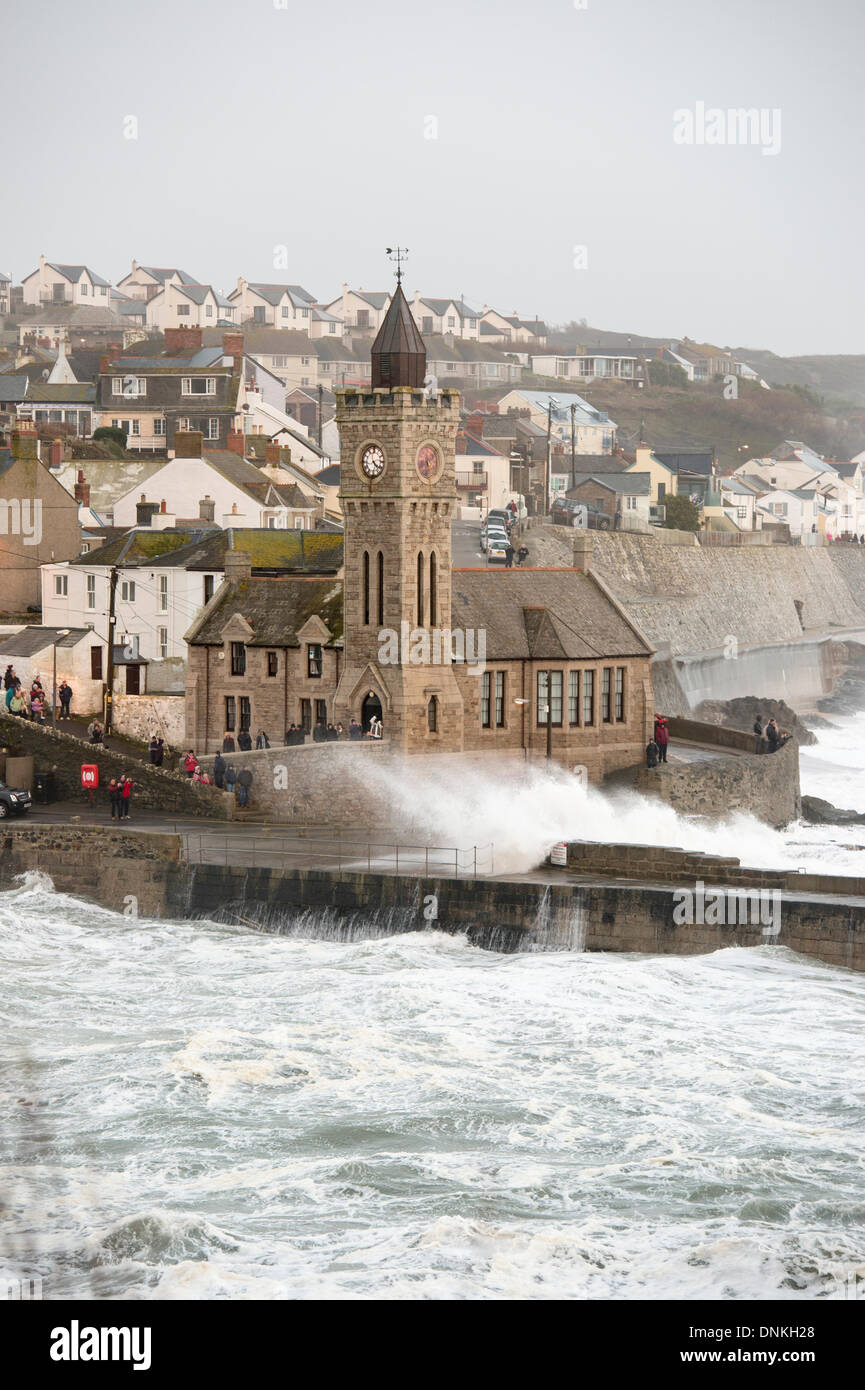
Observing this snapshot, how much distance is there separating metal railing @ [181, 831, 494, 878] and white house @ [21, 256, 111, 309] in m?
145

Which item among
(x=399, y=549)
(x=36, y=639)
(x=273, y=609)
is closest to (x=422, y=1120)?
(x=399, y=549)

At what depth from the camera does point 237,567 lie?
5097cm

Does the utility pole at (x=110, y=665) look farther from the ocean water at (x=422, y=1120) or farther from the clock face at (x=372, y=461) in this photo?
the ocean water at (x=422, y=1120)

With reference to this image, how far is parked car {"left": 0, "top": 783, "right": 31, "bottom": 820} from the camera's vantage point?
148 feet

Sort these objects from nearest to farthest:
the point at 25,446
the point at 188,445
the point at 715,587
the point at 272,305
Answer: the point at 25,446 < the point at 188,445 < the point at 715,587 < the point at 272,305

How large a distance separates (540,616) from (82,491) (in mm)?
28110

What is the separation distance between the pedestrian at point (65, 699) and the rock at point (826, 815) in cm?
2122

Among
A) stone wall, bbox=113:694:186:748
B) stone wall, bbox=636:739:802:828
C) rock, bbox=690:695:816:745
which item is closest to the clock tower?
stone wall, bbox=636:739:802:828

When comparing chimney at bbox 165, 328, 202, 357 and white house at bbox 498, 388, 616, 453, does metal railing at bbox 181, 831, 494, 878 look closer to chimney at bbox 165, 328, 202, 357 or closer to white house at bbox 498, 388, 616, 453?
chimney at bbox 165, 328, 202, 357

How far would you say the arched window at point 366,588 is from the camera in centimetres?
4622

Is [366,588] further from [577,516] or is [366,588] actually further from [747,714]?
[577,516]

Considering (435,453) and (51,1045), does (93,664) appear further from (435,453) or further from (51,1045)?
(51,1045)

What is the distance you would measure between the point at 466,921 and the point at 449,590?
34.8 ft
